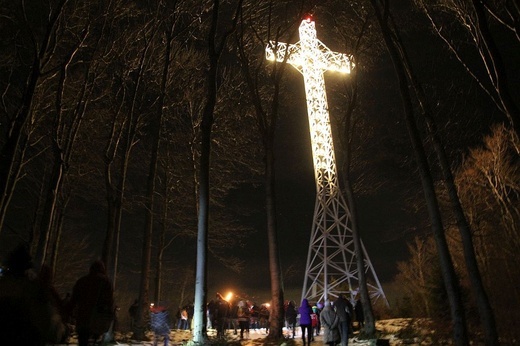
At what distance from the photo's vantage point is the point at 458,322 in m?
9.95

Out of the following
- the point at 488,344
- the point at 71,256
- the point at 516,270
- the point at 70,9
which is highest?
the point at 70,9

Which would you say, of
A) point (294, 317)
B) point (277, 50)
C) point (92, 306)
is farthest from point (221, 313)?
point (92, 306)

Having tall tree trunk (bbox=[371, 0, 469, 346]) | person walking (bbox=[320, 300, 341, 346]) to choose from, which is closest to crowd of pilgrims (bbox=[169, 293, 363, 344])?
person walking (bbox=[320, 300, 341, 346])

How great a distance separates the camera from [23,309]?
341 centimetres

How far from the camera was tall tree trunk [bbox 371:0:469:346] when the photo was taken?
9.97m

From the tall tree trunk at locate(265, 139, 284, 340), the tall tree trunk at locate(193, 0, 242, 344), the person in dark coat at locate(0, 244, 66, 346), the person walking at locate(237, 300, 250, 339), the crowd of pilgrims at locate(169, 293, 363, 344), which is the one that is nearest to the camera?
the person in dark coat at locate(0, 244, 66, 346)

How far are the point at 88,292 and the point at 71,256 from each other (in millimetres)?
31546

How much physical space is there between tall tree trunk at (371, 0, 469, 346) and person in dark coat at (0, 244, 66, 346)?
8.78m

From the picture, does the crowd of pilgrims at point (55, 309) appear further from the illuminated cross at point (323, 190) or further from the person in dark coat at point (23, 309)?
the illuminated cross at point (323, 190)

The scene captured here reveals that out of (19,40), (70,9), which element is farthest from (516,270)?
(19,40)

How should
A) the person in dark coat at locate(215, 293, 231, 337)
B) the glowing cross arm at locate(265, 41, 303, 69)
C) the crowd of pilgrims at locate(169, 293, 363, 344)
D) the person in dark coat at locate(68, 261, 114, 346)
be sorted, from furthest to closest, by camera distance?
the glowing cross arm at locate(265, 41, 303, 69) → the person in dark coat at locate(215, 293, 231, 337) → the crowd of pilgrims at locate(169, 293, 363, 344) → the person in dark coat at locate(68, 261, 114, 346)

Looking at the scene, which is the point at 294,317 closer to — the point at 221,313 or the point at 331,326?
the point at 221,313

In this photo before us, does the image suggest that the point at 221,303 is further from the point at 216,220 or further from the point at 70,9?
the point at 70,9

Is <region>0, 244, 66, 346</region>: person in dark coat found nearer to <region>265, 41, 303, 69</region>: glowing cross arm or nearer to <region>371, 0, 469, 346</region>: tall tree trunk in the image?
<region>371, 0, 469, 346</region>: tall tree trunk
